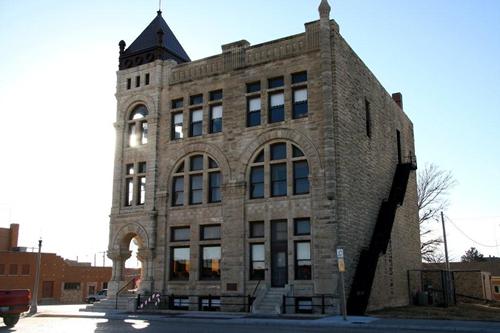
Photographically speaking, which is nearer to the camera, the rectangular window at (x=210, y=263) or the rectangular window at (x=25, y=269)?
the rectangular window at (x=210, y=263)

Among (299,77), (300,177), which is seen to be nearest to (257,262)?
(300,177)

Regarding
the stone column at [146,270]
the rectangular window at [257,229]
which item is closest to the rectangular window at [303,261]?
the rectangular window at [257,229]

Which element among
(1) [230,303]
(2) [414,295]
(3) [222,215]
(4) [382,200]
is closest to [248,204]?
(3) [222,215]

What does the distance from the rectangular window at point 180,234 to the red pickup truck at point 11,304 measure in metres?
12.1

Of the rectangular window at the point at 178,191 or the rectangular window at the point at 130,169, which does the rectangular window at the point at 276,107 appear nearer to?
the rectangular window at the point at 178,191

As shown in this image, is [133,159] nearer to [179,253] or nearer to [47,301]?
[179,253]

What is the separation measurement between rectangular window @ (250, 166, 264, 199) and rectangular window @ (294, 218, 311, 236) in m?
3.07

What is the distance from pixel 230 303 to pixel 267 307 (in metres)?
3.47

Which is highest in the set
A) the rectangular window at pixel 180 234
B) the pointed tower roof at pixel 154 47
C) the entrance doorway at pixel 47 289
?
the pointed tower roof at pixel 154 47

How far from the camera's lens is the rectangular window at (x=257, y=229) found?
32.1 m

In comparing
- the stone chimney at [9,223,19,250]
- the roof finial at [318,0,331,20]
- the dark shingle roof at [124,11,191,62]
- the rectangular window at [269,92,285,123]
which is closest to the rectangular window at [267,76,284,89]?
the rectangular window at [269,92,285,123]

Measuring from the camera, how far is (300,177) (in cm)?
3145

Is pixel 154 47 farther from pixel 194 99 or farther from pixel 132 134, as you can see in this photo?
pixel 132 134

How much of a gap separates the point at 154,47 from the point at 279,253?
1735cm
